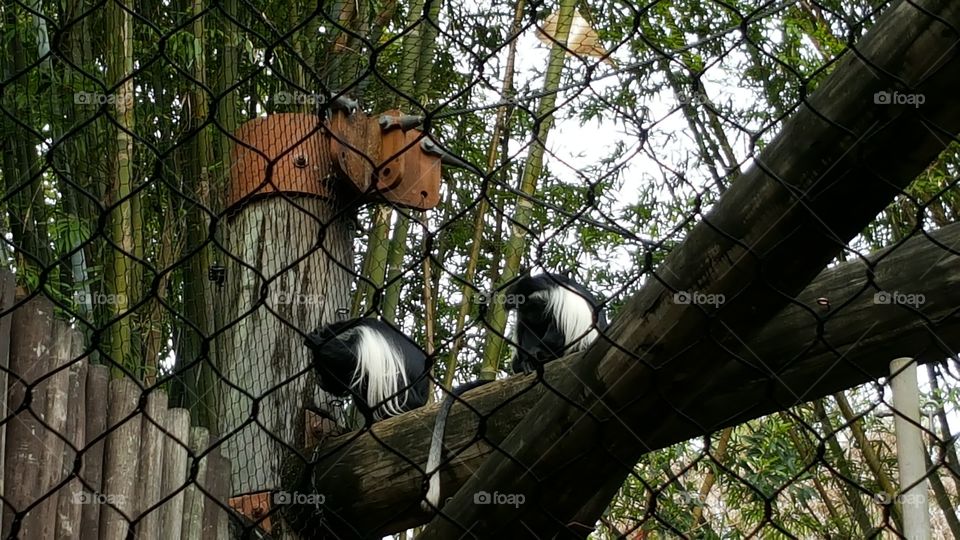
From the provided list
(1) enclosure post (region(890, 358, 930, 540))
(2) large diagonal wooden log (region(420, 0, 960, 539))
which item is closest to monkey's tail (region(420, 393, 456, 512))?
(1) enclosure post (region(890, 358, 930, 540))

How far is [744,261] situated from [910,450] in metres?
0.67

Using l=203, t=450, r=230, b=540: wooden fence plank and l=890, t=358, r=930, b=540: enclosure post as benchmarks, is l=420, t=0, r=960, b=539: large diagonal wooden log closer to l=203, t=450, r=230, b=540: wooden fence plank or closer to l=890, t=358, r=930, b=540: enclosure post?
l=890, t=358, r=930, b=540: enclosure post

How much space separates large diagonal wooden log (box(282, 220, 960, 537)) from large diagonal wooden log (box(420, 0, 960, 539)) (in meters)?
0.03

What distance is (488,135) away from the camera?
4.01 m

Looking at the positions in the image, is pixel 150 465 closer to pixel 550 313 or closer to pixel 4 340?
pixel 4 340

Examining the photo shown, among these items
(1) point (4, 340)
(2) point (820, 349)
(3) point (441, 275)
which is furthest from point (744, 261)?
(3) point (441, 275)

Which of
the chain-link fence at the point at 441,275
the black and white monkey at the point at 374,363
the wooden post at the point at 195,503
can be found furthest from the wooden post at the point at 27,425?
the black and white monkey at the point at 374,363

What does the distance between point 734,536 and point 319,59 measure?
5.87 feet

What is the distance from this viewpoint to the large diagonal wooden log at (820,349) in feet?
3.30

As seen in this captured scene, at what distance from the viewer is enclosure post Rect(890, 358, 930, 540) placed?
1269 mm

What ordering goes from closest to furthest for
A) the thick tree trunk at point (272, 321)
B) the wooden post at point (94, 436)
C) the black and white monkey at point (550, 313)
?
the wooden post at point (94, 436) < the thick tree trunk at point (272, 321) < the black and white monkey at point (550, 313)

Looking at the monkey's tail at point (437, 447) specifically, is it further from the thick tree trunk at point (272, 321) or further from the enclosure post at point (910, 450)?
the enclosure post at point (910, 450)

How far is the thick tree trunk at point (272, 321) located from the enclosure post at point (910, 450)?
135 cm

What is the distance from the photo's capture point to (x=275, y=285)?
8.55 ft
